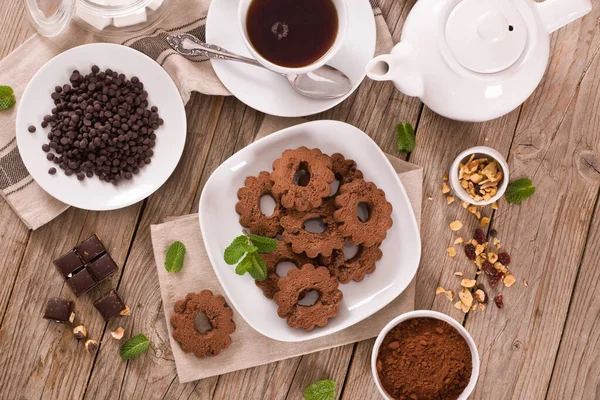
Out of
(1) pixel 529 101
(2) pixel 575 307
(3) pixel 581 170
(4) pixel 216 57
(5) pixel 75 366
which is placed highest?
(4) pixel 216 57

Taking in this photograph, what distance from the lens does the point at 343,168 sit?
152cm

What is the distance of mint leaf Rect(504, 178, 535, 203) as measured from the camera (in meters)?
1.58

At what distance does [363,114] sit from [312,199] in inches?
13.1

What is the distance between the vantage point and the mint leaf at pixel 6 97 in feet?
4.95

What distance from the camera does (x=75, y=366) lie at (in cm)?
160

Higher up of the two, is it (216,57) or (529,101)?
(216,57)

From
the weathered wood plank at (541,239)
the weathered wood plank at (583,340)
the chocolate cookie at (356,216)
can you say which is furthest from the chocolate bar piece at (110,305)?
the weathered wood plank at (583,340)

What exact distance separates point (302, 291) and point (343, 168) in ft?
1.12

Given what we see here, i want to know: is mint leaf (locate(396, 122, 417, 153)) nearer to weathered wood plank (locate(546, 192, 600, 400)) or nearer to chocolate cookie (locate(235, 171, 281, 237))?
chocolate cookie (locate(235, 171, 281, 237))

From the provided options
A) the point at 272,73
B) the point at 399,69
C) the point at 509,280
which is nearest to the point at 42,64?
the point at 272,73

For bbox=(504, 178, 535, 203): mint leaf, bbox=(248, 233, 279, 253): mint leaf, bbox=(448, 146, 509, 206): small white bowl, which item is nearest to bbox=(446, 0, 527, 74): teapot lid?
bbox=(448, 146, 509, 206): small white bowl

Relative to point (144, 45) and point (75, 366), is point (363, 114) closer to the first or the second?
point (144, 45)

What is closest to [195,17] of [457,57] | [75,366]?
[457,57]

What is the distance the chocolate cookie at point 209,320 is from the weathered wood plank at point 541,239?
70 centimetres
